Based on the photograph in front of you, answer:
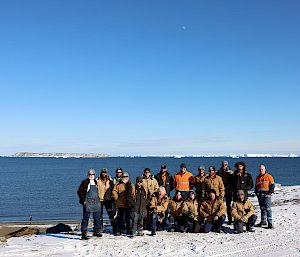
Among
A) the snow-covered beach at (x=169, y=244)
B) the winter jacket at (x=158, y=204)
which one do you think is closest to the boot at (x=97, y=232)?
the snow-covered beach at (x=169, y=244)

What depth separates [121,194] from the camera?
10328 millimetres

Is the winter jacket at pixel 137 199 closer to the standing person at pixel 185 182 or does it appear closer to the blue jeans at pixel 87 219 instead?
the blue jeans at pixel 87 219

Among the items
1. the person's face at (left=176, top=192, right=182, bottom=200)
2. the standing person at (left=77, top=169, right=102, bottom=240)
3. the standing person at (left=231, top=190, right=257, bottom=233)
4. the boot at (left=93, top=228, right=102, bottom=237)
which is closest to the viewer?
the standing person at (left=77, top=169, right=102, bottom=240)

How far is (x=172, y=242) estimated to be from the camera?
9.37m

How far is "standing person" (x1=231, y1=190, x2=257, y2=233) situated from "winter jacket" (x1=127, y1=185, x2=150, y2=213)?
258cm

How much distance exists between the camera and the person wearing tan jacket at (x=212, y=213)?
10.4 meters

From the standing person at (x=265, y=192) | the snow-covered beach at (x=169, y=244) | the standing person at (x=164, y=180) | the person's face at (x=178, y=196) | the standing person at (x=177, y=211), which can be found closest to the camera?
the snow-covered beach at (x=169, y=244)

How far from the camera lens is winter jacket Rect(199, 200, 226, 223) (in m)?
10.4

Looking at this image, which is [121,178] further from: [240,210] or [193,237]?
[240,210]

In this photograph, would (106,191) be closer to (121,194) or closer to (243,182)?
(121,194)

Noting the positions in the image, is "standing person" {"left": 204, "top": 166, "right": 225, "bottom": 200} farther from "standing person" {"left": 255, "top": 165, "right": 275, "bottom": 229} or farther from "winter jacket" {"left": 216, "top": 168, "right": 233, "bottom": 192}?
"standing person" {"left": 255, "top": 165, "right": 275, "bottom": 229}

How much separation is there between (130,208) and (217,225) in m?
2.55

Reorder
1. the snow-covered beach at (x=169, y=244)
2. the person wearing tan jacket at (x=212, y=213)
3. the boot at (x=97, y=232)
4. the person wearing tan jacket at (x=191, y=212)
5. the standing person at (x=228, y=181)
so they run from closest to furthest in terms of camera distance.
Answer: the snow-covered beach at (x=169, y=244), the boot at (x=97, y=232), the person wearing tan jacket at (x=212, y=213), the person wearing tan jacket at (x=191, y=212), the standing person at (x=228, y=181)

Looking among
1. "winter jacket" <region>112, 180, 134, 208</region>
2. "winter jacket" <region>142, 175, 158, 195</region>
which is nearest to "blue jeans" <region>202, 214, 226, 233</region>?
"winter jacket" <region>142, 175, 158, 195</region>
